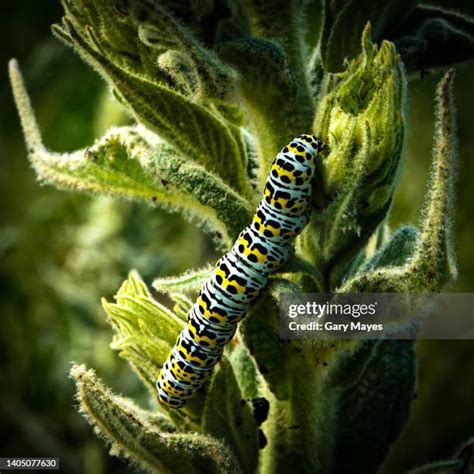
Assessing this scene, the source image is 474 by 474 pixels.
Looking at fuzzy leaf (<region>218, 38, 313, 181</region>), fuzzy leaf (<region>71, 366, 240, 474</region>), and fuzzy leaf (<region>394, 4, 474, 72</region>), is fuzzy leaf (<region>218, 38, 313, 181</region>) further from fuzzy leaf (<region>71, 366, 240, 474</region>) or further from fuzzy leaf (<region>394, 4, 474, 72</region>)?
fuzzy leaf (<region>71, 366, 240, 474</region>)

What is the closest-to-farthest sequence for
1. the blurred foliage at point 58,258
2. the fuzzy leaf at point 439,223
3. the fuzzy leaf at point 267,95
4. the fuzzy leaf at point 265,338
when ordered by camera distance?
the fuzzy leaf at point 439,223 → the fuzzy leaf at point 267,95 → the fuzzy leaf at point 265,338 → the blurred foliage at point 58,258

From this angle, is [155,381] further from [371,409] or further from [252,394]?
[371,409]

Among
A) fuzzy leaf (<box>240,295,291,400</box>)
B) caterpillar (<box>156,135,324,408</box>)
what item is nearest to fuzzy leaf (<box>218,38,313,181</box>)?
caterpillar (<box>156,135,324,408</box>)

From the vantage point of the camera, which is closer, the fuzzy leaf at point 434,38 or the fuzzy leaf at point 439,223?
the fuzzy leaf at point 439,223

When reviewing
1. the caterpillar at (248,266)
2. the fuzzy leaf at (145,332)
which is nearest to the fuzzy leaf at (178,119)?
the caterpillar at (248,266)

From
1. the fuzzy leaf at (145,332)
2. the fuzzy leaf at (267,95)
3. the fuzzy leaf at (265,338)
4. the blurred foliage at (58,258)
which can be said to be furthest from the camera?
the blurred foliage at (58,258)

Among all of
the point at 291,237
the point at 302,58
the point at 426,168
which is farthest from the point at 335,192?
the point at 426,168

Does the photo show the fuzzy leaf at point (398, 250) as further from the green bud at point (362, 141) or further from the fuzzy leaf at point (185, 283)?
the fuzzy leaf at point (185, 283)
